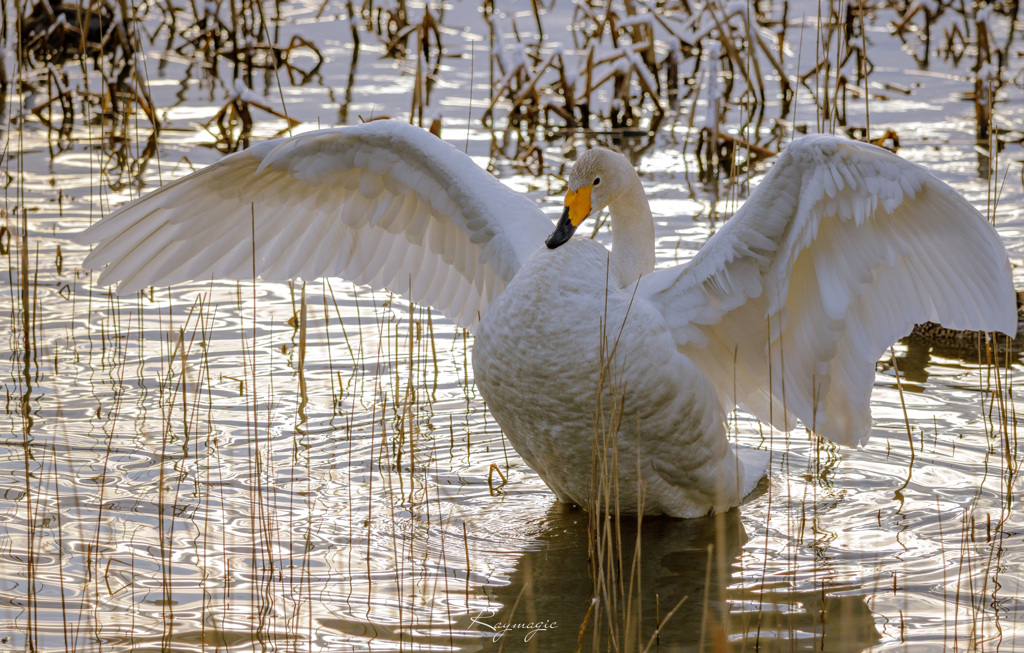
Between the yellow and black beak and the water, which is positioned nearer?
the water

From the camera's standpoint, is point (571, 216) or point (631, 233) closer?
point (571, 216)

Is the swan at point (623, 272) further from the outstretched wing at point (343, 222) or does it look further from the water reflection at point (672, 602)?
the water reflection at point (672, 602)

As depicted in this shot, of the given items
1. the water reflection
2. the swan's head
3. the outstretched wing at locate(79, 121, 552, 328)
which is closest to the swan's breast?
the swan's head

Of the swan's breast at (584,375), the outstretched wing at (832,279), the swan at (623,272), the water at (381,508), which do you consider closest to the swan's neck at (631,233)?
the swan at (623,272)

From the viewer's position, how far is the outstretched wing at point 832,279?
4.46m

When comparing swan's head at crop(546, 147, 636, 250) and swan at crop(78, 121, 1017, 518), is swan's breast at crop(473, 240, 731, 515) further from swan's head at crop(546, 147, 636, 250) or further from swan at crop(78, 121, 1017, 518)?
swan's head at crop(546, 147, 636, 250)

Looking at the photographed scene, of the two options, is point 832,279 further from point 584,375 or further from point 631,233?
point 584,375

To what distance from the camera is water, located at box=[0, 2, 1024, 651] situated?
14.4ft

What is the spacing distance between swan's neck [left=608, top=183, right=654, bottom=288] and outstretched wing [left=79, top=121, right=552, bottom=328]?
41cm

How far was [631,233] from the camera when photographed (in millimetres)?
5328

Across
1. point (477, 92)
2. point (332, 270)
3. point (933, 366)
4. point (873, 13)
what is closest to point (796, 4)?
point (873, 13)

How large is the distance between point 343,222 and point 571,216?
142 centimetres

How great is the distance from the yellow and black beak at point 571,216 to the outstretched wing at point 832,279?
1.23ft

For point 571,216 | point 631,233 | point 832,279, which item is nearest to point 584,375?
point 571,216
